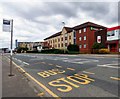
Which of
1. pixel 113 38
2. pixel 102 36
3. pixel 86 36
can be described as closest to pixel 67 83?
pixel 113 38

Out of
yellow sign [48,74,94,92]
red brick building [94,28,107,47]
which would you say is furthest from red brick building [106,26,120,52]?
yellow sign [48,74,94,92]

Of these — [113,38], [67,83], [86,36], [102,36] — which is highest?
[86,36]

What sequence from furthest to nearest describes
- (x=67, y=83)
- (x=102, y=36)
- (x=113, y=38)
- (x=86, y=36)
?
1. (x=86, y=36)
2. (x=102, y=36)
3. (x=113, y=38)
4. (x=67, y=83)

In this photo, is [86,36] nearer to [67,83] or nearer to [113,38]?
[113,38]

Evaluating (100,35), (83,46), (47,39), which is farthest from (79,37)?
(47,39)

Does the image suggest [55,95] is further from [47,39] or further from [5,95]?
Answer: [47,39]

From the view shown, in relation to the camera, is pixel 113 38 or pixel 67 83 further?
pixel 113 38

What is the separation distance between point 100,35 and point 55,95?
174 ft

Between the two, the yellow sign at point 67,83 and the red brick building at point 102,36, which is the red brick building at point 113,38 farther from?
the yellow sign at point 67,83

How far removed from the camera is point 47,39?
108 meters

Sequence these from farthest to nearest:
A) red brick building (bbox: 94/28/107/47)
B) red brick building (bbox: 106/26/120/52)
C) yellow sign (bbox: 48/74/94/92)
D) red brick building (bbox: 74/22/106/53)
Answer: red brick building (bbox: 74/22/106/53) < red brick building (bbox: 94/28/107/47) < red brick building (bbox: 106/26/120/52) < yellow sign (bbox: 48/74/94/92)

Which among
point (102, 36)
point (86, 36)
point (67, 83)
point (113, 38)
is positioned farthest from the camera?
point (86, 36)

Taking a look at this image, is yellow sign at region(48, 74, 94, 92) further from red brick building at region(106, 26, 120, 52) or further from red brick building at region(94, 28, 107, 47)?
red brick building at region(94, 28, 107, 47)

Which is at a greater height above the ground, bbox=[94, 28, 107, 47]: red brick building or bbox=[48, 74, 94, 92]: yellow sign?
bbox=[94, 28, 107, 47]: red brick building
